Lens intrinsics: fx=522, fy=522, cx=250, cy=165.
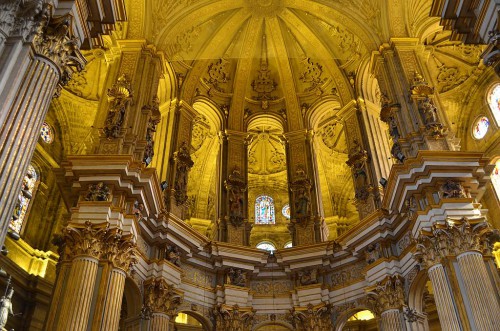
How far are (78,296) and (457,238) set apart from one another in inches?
351

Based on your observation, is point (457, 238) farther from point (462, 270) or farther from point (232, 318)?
point (232, 318)

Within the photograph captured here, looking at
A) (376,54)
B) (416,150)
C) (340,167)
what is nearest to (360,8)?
(376,54)

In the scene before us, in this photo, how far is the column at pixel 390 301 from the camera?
14.1 meters

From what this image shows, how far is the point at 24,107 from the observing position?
744cm

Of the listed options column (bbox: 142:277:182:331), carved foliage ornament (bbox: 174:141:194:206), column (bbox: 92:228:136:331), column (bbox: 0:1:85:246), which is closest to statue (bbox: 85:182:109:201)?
column (bbox: 92:228:136:331)

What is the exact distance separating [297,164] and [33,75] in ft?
43.8

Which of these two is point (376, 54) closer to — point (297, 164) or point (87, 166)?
point (297, 164)

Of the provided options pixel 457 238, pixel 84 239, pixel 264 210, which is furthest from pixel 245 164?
pixel 457 238

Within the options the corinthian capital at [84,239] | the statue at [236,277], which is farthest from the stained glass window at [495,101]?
the corinthian capital at [84,239]

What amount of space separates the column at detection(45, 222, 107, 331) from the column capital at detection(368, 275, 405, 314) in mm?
7740

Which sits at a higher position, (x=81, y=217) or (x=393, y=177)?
(x=393, y=177)

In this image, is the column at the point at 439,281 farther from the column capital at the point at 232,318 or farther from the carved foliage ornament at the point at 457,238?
the column capital at the point at 232,318

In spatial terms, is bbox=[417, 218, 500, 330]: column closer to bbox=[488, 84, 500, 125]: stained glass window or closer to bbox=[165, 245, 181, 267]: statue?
bbox=[165, 245, 181, 267]: statue

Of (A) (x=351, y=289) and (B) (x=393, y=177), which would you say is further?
(A) (x=351, y=289)
